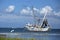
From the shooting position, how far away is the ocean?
417 cm

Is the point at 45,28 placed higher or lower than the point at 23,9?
lower

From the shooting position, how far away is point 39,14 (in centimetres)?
421

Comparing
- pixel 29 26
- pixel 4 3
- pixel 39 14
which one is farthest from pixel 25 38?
pixel 4 3

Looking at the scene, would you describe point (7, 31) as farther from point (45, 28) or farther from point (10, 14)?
point (45, 28)

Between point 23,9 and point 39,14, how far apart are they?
1.18 feet

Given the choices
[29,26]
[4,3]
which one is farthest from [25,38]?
[4,3]

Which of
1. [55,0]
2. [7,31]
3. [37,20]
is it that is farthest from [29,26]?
[55,0]

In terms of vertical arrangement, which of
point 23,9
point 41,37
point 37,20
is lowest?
point 41,37

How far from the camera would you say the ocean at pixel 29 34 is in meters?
4.17

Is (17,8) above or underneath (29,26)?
above

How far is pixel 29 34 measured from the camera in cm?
421

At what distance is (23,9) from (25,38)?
2.04ft

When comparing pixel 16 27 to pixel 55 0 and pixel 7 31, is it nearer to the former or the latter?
pixel 7 31

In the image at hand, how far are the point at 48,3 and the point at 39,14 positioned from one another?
0.31m
